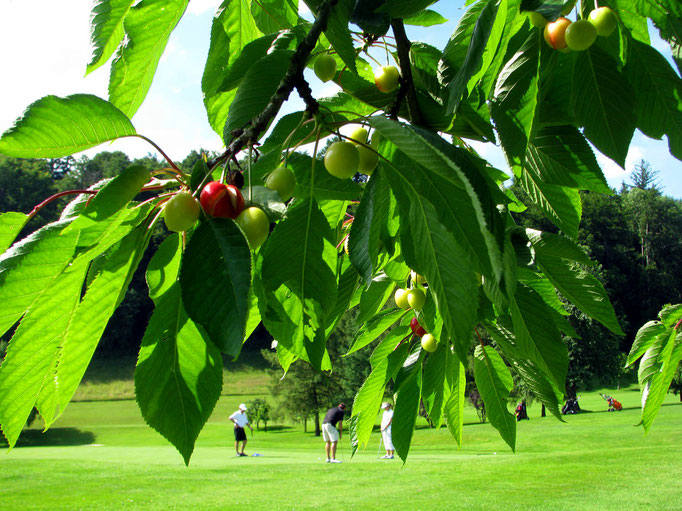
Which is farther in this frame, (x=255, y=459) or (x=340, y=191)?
(x=255, y=459)

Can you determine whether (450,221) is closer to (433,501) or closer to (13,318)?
(13,318)

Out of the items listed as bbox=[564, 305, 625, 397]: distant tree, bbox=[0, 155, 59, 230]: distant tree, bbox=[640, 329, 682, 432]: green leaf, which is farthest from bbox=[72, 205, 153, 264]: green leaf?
bbox=[0, 155, 59, 230]: distant tree

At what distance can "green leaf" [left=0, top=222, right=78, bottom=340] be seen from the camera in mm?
590

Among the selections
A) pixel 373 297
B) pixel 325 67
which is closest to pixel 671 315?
pixel 373 297

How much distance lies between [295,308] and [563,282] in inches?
21.8

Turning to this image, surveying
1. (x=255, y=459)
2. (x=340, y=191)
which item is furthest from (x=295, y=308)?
(x=255, y=459)

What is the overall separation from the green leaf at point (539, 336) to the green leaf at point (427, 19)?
26.0 inches

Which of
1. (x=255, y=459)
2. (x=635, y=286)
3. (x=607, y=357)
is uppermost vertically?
(x=635, y=286)

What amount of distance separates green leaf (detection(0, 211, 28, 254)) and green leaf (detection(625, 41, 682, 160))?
3.11ft

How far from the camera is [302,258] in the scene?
2.42 ft

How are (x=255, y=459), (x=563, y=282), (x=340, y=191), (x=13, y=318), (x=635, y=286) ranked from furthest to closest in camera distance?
(x=635, y=286) < (x=255, y=459) < (x=563, y=282) < (x=340, y=191) < (x=13, y=318)

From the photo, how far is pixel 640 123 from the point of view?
0.89m

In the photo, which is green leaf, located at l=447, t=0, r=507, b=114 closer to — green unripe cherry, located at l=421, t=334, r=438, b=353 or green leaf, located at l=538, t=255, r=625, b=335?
green leaf, located at l=538, t=255, r=625, b=335

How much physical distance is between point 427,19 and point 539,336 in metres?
0.76
